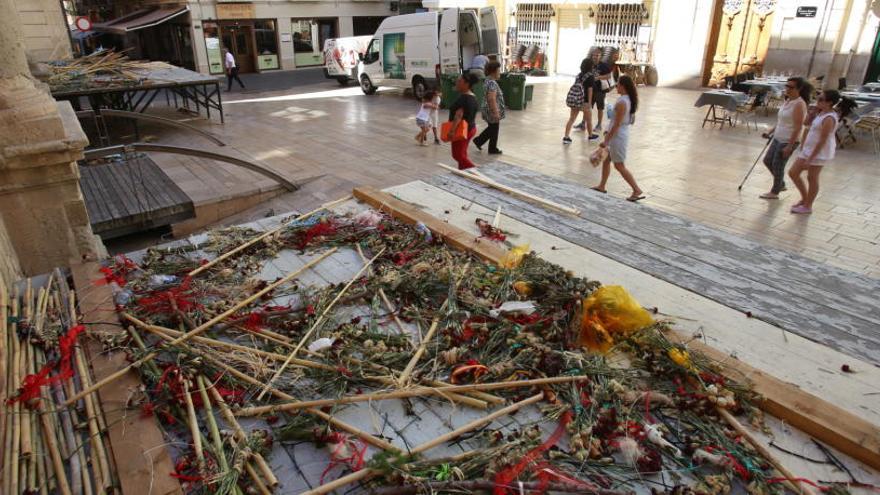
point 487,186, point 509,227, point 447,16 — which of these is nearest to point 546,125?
point 447,16

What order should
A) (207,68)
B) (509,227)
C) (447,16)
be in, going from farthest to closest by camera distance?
1. (207,68)
2. (447,16)
3. (509,227)

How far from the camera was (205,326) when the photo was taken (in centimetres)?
290

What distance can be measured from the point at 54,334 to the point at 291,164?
24.2 feet

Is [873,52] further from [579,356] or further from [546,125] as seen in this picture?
[579,356]

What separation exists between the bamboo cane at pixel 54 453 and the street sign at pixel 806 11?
1865cm

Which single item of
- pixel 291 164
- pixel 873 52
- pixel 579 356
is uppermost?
pixel 873 52

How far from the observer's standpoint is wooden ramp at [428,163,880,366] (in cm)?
304

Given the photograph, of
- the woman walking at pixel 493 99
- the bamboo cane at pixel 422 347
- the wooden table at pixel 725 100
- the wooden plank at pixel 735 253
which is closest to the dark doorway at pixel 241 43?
the woman walking at pixel 493 99

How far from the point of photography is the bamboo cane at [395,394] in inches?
95.2

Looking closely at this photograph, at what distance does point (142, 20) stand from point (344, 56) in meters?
11.0

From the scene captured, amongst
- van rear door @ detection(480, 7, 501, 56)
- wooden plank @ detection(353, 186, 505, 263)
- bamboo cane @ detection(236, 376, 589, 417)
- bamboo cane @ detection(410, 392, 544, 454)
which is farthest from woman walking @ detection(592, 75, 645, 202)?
van rear door @ detection(480, 7, 501, 56)

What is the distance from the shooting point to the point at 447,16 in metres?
15.0

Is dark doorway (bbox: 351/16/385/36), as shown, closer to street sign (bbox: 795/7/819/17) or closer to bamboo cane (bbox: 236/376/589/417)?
street sign (bbox: 795/7/819/17)

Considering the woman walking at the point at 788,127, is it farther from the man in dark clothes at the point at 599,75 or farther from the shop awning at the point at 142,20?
the shop awning at the point at 142,20
